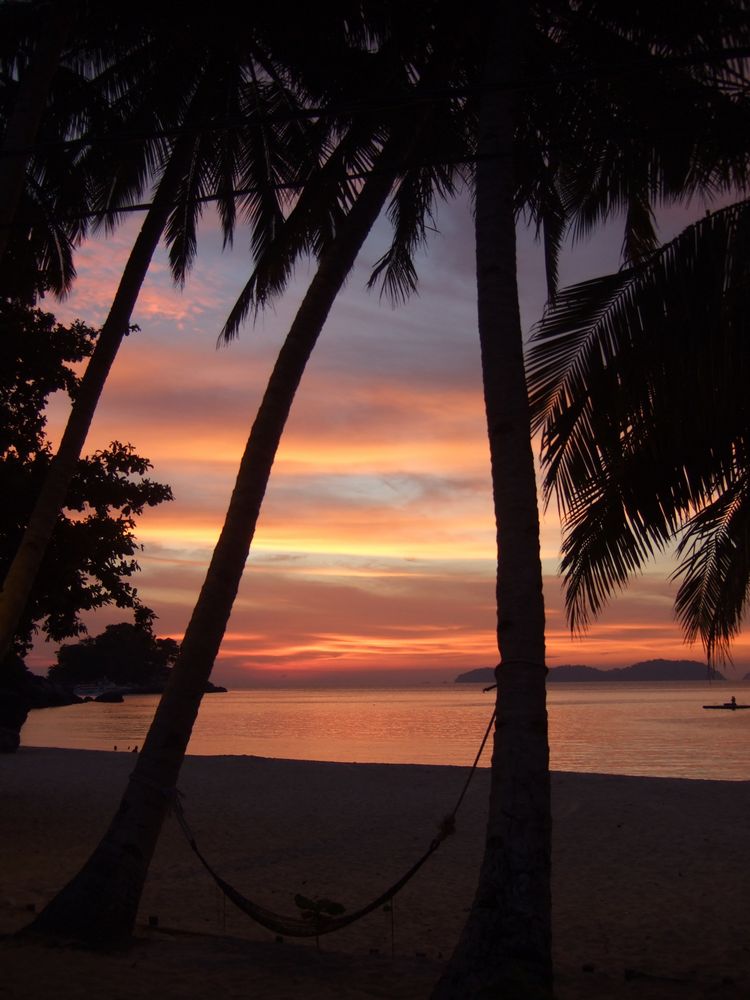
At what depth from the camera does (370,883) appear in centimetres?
934

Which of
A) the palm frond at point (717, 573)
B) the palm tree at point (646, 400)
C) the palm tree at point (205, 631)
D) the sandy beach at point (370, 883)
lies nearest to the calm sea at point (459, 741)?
the sandy beach at point (370, 883)

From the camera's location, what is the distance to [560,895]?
873cm

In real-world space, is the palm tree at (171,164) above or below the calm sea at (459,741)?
above

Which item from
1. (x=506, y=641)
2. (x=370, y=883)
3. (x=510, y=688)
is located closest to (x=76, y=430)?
(x=370, y=883)

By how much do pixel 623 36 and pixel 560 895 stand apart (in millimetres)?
7750

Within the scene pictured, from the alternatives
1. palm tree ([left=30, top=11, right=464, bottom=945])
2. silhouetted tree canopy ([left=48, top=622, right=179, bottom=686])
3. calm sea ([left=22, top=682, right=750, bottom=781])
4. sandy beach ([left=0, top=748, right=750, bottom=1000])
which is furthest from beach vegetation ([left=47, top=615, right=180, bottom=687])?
palm tree ([left=30, top=11, right=464, bottom=945])

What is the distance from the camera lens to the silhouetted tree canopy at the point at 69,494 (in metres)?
10.3

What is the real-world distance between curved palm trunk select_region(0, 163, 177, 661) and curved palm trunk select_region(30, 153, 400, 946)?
206 centimetres

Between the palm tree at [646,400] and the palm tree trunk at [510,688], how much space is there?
1.35m

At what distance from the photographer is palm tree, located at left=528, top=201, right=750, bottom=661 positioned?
6.21 meters

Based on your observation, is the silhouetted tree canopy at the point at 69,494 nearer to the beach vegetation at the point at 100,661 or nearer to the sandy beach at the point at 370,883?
the sandy beach at the point at 370,883

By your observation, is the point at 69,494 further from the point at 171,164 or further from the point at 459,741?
the point at 459,741

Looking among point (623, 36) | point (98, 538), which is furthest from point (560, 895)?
point (623, 36)

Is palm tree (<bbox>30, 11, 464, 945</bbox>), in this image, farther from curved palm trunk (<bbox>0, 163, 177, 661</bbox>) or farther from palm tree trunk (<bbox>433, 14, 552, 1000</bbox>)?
palm tree trunk (<bbox>433, 14, 552, 1000</bbox>)
